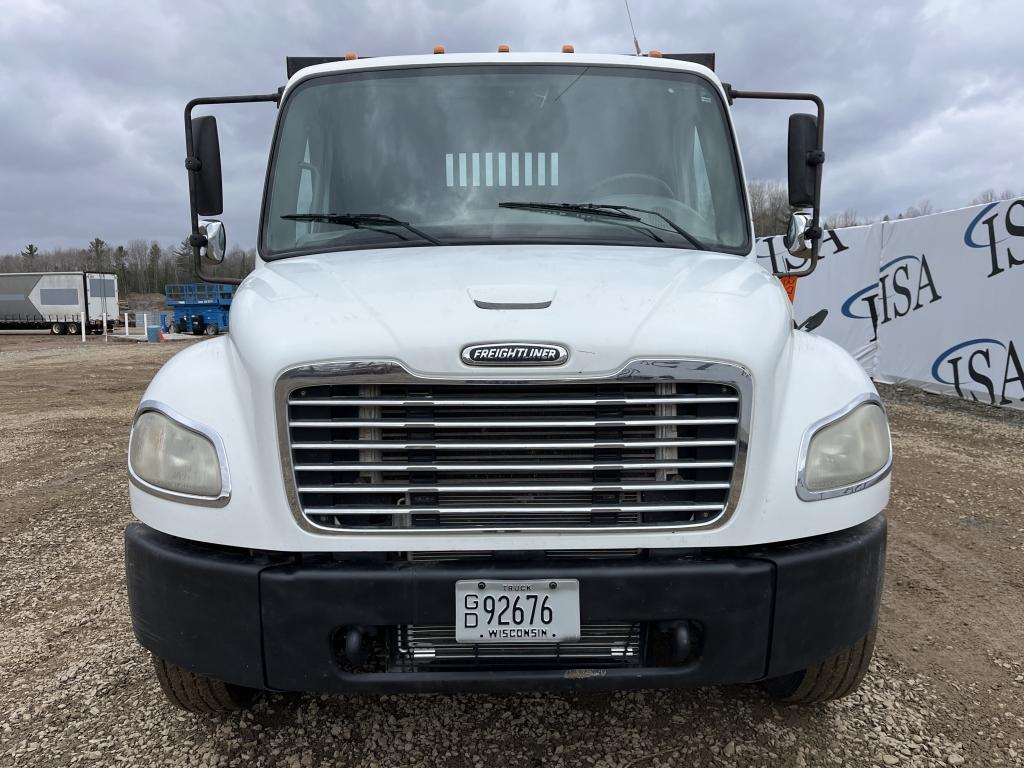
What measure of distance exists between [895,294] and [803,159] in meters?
8.43

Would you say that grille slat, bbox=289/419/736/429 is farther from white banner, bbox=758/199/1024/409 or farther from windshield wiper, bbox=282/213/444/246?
white banner, bbox=758/199/1024/409

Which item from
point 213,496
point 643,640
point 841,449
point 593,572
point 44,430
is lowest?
point 44,430

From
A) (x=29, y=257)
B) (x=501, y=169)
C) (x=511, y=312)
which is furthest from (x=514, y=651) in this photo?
(x=29, y=257)

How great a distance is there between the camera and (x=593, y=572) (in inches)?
79.8

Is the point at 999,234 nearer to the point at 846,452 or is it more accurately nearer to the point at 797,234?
the point at 797,234

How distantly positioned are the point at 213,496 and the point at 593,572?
3.63 feet

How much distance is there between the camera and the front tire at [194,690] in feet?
8.04

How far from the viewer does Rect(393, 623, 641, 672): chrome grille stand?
84.4 inches

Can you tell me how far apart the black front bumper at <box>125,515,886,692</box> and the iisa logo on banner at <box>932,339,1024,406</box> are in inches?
321

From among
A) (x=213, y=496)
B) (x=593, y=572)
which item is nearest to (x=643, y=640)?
(x=593, y=572)

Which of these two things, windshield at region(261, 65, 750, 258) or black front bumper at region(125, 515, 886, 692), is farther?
windshield at region(261, 65, 750, 258)

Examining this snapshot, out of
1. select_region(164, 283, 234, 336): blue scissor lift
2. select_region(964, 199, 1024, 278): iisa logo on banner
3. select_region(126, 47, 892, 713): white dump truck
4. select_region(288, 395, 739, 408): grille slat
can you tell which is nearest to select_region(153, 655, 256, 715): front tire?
select_region(126, 47, 892, 713): white dump truck

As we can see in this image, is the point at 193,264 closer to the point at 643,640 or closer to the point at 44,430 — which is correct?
the point at 643,640

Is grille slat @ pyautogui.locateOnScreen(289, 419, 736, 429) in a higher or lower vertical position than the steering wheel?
lower
